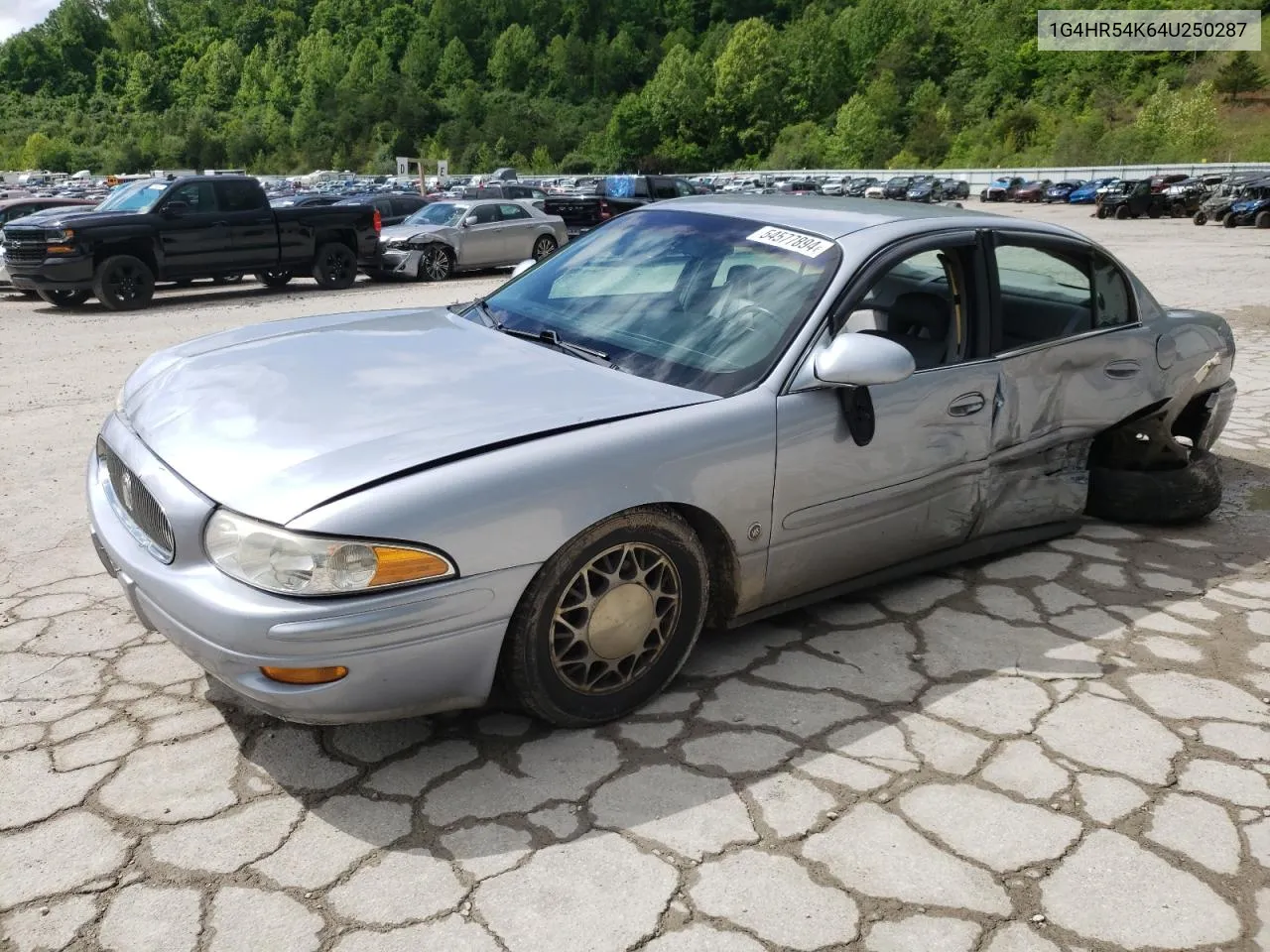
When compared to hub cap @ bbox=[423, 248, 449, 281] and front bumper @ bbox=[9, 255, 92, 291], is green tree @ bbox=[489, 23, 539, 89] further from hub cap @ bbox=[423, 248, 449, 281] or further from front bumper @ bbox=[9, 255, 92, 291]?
front bumper @ bbox=[9, 255, 92, 291]

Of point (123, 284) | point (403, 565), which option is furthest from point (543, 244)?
point (403, 565)

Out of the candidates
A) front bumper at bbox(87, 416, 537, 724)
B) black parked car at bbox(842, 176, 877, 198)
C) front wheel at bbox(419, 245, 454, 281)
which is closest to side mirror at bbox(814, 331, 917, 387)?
front bumper at bbox(87, 416, 537, 724)

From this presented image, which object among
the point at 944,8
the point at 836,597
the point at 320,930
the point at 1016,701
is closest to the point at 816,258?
the point at 836,597

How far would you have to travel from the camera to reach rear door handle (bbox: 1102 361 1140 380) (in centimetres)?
434

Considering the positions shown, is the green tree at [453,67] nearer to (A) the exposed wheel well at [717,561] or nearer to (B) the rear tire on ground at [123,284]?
(B) the rear tire on ground at [123,284]

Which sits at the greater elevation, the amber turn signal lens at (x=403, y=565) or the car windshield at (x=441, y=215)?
the car windshield at (x=441, y=215)

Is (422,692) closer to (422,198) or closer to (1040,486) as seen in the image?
(1040,486)

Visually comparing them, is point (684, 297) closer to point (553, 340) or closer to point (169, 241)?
point (553, 340)

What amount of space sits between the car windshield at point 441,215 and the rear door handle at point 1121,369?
14.4m

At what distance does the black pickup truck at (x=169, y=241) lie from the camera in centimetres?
1275

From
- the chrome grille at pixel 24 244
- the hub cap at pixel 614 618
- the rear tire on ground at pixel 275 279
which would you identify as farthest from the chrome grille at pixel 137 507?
the rear tire on ground at pixel 275 279

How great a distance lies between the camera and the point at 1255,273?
1642 centimetres

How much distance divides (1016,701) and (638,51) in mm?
169534

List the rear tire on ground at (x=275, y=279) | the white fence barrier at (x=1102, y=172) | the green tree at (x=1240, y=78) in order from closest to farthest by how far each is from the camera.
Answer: the rear tire on ground at (x=275, y=279)
the white fence barrier at (x=1102, y=172)
the green tree at (x=1240, y=78)
